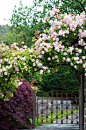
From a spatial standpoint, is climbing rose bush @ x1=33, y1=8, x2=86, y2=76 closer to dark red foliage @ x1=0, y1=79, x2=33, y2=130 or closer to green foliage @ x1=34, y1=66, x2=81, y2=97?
dark red foliage @ x1=0, y1=79, x2=33, y2=130

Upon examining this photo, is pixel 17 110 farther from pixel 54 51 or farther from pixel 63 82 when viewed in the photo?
pixel 63 82

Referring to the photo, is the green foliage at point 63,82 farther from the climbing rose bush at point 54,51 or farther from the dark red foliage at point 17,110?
the climbing rose bush at point 54,51

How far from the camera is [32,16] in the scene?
32.8 ft

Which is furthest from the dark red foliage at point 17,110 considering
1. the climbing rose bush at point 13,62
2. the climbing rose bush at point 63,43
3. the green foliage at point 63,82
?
the green foliage at point 63,82

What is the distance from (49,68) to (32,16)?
7699 mm

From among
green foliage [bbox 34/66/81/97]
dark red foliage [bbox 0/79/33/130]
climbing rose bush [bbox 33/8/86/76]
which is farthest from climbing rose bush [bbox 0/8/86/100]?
green foliage [bbox 34/66/81/97]

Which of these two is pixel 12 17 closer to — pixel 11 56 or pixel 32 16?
pixel 32 16

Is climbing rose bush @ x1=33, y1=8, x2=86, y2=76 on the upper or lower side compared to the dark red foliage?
upper

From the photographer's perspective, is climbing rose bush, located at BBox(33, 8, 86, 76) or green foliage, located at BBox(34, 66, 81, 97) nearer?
climbing rose bush, located at BBox(33, 8, 86, 76)

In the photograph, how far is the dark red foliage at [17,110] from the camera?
4.57m

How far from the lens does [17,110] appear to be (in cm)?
472

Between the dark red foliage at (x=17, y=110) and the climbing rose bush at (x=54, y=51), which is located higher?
the climbing rose bush at (x=54, y=51)

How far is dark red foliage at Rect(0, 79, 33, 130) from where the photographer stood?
4574 mm

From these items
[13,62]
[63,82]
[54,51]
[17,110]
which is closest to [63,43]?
[54,51]
